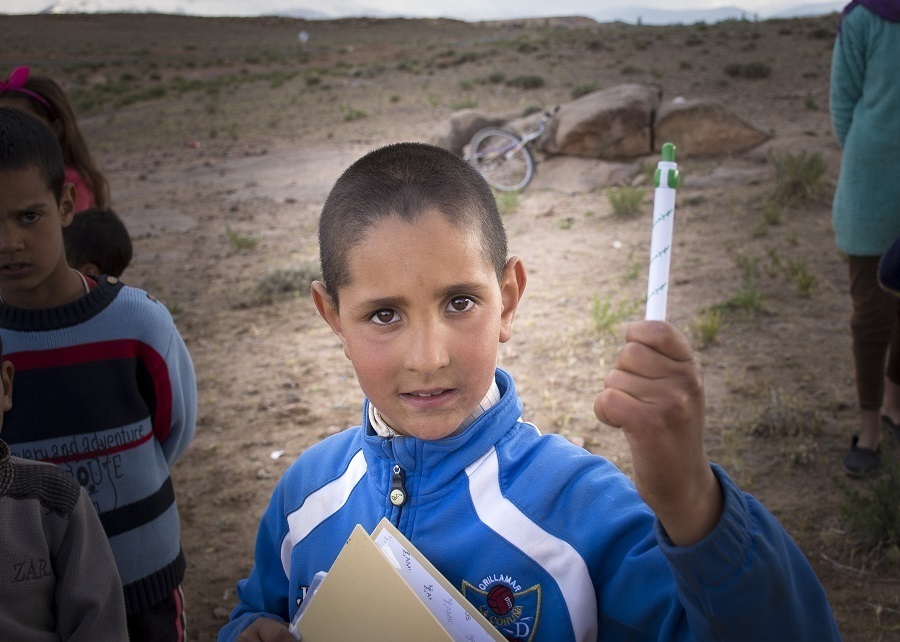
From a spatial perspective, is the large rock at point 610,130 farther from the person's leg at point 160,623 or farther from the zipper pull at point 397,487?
the zipper pull at point 397,487

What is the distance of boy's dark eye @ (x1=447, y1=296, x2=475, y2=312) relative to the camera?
1.18 m

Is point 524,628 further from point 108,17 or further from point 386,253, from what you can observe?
point 108,17

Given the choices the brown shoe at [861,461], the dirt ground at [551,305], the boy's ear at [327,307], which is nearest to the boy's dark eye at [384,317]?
the boy's ear at [327,307]

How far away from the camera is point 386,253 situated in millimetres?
1174

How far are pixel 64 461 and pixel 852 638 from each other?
8.04 ft

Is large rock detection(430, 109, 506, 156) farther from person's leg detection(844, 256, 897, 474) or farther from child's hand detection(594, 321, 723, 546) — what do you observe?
child's hand detection(594, 321, 723, 546)

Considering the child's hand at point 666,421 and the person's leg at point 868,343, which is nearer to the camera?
the child's hand at point 666,421

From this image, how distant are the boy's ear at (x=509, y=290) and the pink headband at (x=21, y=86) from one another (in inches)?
96.4

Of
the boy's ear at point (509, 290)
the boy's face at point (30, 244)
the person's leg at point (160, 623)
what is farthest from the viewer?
the person's leg at point (160, 623)

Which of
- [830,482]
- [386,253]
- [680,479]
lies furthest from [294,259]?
[680,479]

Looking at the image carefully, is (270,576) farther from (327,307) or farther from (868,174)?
(868,174)

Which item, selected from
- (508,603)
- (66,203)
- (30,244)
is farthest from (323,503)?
(66,203)

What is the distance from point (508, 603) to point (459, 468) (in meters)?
0.22

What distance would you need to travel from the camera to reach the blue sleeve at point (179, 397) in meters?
1.98
